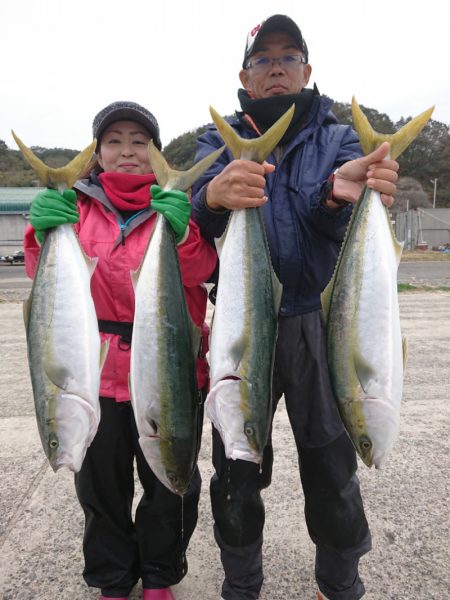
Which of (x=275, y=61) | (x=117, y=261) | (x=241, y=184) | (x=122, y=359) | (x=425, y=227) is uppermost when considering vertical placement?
(x=275, y=61)

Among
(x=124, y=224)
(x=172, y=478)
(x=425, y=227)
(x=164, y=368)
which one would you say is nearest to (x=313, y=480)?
(x=172, y=478)

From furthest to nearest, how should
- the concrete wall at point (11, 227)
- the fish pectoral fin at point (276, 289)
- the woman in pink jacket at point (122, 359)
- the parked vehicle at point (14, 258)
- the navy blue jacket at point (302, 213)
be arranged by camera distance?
1. the concrete wall at point (11, 227)
2. the parked vehicle at point (14, 258)
3. the woman in pink jacket at point (122, 359)
4. the navy blue jacket at point (302, 213)
5. the fish pectoral fin at point (276, 289)

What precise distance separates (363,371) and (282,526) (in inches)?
65.7

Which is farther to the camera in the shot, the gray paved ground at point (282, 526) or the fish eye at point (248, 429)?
the gray paved ground at point (282, 526)

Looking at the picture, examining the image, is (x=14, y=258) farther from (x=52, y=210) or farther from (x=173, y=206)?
(x=173, y=206)

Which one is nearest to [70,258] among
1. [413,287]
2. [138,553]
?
[138,553]

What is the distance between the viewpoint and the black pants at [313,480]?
7.39 ft

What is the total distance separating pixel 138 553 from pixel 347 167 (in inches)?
89.4

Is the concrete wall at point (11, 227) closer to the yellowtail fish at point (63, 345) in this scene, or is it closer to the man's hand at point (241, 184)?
the yellowtail fish at point (63, 345)

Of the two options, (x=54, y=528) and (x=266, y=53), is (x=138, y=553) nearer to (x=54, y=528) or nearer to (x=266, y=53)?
(x=54, y=528)

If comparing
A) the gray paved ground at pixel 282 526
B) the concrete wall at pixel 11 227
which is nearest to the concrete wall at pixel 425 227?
the concrete wall at pixel 11 227

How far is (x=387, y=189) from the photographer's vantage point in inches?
72.7

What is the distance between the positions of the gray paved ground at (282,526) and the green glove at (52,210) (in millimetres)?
1966

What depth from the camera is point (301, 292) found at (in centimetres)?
229
